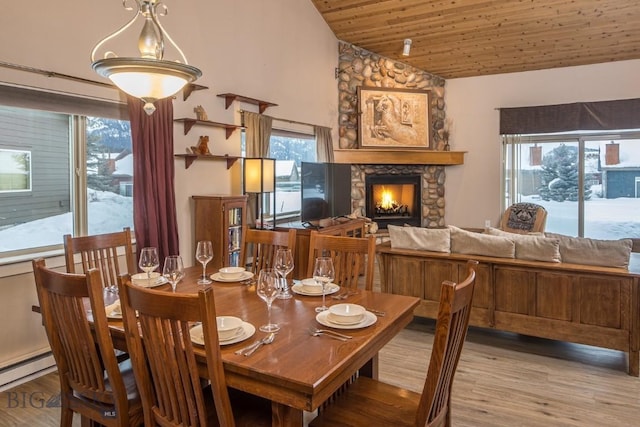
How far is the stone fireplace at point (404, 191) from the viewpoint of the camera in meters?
7.23

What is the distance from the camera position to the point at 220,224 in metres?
4.32

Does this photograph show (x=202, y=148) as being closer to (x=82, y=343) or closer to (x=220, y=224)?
(x=220, y=224)

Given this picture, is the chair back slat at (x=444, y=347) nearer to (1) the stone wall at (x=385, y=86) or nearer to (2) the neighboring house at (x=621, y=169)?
(1) the stone wall at (x=385, y=86)

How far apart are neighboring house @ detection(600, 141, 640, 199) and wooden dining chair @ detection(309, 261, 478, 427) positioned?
20.7 ft

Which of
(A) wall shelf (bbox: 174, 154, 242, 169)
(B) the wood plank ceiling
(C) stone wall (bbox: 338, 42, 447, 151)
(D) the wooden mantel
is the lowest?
(A) wall shelf (bbox: 174, 154, 242, 169)

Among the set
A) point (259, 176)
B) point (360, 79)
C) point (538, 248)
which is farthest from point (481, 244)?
point (360, 79)

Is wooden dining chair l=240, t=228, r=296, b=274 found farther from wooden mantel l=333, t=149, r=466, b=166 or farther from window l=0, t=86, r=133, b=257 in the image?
wooden mantel l=333, t=149, r=466, b=166

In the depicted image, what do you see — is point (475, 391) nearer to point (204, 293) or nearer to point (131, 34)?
point (204, 293)

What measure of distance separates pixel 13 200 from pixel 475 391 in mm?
3378

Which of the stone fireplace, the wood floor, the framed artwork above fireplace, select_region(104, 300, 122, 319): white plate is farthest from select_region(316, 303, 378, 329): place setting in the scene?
the framed artwork above fireplace

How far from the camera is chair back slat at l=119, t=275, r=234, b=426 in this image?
1380mm

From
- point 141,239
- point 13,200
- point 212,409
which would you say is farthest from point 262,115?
point 212,409

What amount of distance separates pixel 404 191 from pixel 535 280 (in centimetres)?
432

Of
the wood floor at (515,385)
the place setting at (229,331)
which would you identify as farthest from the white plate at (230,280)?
the wood floor at (515,385)
